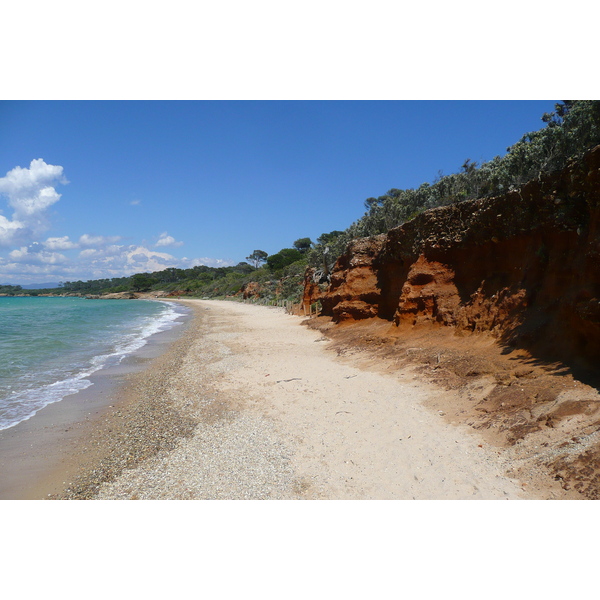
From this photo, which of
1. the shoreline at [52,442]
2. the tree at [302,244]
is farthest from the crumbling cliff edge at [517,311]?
the tree at [302,244]

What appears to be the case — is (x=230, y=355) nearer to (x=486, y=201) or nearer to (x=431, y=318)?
(x=431, y=318)

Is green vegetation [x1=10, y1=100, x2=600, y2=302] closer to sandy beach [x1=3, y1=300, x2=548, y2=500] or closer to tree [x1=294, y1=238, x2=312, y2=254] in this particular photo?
sandy beach [x1=3, y1=300, x2=548, y2=500]

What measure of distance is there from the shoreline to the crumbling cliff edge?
6.80 m

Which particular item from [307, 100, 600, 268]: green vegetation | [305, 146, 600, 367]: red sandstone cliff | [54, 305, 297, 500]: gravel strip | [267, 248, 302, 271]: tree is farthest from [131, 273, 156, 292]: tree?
Answer: [54, 305, 297, 500]: gravel strip

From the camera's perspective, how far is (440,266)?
1179cm

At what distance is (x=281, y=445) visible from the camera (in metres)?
5.89

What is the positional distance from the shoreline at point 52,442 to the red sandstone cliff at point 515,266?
8972 millimetres

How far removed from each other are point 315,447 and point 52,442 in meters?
5.19

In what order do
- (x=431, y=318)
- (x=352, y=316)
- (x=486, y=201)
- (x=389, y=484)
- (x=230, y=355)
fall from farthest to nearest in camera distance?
(x=352, y=316)
(x=230, y=355)
(x=431, y=318)
(x=486, y=201)
(x=389, y=484)

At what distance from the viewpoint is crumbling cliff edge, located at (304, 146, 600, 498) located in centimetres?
521

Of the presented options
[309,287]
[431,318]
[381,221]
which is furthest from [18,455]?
[309,287]

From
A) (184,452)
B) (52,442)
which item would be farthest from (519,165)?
(52,442)

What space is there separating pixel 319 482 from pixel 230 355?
9942mm

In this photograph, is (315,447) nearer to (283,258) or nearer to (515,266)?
(515,266)
